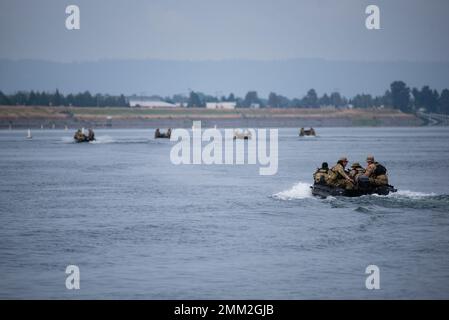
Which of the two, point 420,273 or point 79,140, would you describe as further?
point 79,140

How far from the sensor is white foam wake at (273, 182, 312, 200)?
5491 centimetres

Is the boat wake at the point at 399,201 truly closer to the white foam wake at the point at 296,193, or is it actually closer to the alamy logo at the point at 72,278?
the white foam wake at the point at 296,193

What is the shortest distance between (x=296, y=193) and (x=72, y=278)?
28.9m

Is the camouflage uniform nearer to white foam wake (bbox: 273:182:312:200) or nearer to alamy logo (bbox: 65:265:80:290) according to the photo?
white foam wake (bbox: 273:182:312:200)

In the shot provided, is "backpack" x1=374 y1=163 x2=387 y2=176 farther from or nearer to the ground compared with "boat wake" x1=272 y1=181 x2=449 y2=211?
farther from the ground

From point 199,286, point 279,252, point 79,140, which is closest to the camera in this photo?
point 199,286

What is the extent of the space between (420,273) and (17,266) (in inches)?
559

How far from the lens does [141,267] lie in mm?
31812

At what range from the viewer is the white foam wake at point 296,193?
180ft

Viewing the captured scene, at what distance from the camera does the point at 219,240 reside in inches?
1491

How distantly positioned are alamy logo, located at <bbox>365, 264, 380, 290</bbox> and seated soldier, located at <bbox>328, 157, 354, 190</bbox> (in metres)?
17.9

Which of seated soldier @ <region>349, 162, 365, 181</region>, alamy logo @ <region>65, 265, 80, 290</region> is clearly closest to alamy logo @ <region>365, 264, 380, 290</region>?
alamy logo @ <region>65, 265, 80, 290</region>
